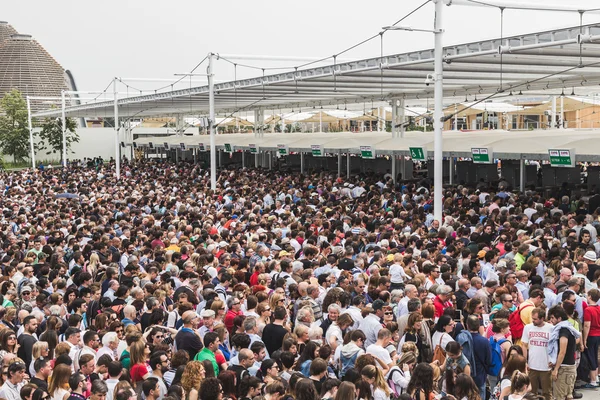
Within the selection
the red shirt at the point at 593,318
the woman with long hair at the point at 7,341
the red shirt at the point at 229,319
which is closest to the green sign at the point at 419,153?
the red shirt at the point at 593,318

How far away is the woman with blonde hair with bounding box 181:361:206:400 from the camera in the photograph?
7133mm

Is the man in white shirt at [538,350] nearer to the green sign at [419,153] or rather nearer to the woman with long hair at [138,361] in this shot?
the woman with long hair at [138,361]

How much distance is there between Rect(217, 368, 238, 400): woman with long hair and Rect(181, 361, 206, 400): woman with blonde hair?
22 cm

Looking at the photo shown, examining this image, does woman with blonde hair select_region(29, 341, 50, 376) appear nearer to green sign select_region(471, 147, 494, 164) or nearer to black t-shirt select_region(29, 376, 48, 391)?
black t-shirt select_region(29, 376, 48, 391)

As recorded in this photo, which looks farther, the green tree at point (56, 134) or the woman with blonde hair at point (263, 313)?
the green tree at point (56, 134)

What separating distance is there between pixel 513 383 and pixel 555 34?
12.1 meters

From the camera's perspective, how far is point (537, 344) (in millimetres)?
9102

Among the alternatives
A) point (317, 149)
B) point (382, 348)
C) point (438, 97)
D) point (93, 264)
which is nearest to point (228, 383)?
point (382, 348)

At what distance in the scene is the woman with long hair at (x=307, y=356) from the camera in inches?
302

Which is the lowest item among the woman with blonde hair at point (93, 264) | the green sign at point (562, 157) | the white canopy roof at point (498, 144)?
the woman with blonde hair at point (93, 264)

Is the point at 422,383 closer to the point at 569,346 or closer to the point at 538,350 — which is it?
the point at 538,350

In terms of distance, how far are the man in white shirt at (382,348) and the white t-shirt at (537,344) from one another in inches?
75.9

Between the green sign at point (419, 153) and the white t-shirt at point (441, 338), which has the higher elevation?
the green sign at point (419, 153)

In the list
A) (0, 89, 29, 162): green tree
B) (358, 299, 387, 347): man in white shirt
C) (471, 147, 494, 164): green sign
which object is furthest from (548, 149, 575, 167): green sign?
(0, 89, 29, 162): green tree
